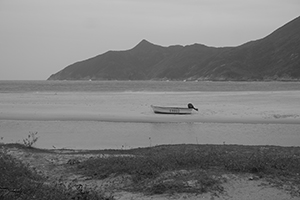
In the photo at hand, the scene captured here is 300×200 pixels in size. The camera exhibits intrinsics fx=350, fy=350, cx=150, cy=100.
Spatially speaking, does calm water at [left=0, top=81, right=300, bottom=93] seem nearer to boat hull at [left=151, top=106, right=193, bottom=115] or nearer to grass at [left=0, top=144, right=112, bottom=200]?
boat hull at [left=151, top=106, right=193, bottom=115]

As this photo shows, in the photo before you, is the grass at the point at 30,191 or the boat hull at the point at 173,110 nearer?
the grass at the point at 30,191

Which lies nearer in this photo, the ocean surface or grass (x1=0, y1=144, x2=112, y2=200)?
grass (x1=0, y1=144, x2=112, y2=200)

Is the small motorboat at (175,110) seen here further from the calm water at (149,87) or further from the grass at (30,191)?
the calm water at (149,87)

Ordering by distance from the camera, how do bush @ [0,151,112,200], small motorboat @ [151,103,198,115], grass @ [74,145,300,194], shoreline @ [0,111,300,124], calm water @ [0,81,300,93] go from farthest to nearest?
calm water @ [0,81,300,93]
small motorboat @ [151,103,198,115]
shoreline @ [0,111,300,124]
grass @ [74,145,300,194]
bush @ [0,151,112,200]

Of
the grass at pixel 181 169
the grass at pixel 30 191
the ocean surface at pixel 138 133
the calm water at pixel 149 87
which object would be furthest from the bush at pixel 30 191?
the calm water at pixel 149 87

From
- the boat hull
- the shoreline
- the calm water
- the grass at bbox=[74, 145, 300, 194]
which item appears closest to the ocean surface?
the shoreline

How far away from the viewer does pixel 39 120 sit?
25641 mm

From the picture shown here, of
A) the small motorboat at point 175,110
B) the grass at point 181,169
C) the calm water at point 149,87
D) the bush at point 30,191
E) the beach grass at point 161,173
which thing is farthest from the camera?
the calm water at point 149,87

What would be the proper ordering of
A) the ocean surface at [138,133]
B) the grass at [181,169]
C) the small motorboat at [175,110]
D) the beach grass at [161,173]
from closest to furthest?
the beach grass at [161,173] < the grass at [181,169] < the ocean surface at [138,133] < the small motorboat at [175,110]

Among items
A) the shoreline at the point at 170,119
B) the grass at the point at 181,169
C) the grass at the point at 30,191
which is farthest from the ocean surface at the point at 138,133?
the grass at the point at 30,191

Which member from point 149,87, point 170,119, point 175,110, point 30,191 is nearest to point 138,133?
point 170,119

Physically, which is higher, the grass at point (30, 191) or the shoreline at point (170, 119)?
the grass at point (30, 191)

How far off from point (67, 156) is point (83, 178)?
307 cm

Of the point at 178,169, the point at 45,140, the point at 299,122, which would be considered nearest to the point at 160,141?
the point at 45,140
